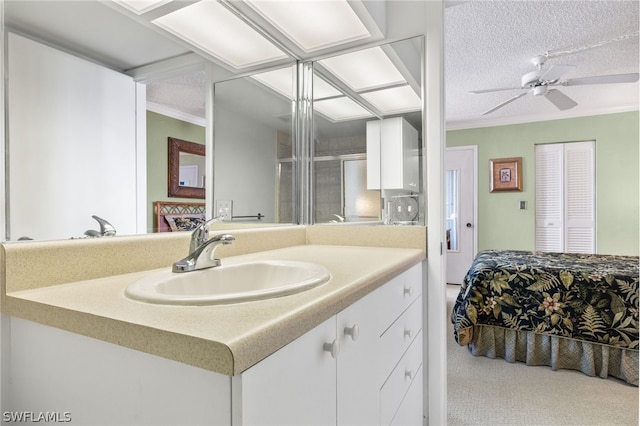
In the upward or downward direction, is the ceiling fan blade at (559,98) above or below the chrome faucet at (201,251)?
above

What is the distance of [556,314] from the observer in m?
2.42

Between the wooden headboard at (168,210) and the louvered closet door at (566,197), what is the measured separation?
16.1 feet

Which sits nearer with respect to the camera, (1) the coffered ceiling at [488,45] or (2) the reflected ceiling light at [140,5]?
(1) the coffered ceiling at [488,45]

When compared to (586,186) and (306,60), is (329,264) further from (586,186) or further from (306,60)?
(586,186)

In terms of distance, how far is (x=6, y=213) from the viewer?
776 mm

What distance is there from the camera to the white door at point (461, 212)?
16.8ft

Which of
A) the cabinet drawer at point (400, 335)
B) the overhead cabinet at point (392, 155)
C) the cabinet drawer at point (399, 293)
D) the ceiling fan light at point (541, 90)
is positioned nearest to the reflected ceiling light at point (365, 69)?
the overhead cabinet at point (392, 155)

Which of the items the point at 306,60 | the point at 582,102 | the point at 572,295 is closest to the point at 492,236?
the point at 582,102

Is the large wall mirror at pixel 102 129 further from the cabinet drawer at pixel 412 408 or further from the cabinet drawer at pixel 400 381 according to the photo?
the cabinet drawer at pixel 412 408

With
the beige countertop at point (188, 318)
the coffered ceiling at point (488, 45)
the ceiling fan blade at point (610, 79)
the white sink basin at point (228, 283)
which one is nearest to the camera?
the beige countertop at point (188, 318)

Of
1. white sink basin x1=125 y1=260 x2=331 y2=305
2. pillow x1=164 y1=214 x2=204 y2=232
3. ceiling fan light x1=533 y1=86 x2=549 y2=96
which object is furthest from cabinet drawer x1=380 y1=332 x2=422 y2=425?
ceiling fan light x1=533 y1=86 x2=549 y2=96

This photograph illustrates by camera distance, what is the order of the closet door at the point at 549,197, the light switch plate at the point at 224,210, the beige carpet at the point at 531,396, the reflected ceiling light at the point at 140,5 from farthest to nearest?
the closet door at the point at 549,197, the beige carpet at the point at 531,396, the light switch plate at the point at 224,210, the reflected ceiling light at the point at 140,5

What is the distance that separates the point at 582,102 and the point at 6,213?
524 centimetres

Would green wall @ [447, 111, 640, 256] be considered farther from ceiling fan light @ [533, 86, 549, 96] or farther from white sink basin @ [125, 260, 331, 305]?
white sink basin @ [125, 260, 331, 305]
